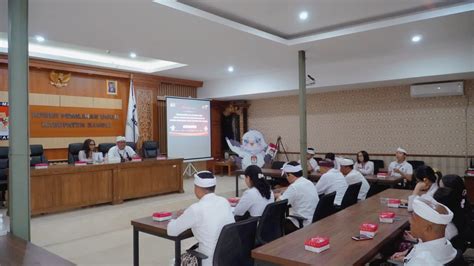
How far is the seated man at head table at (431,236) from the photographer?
1.79 m

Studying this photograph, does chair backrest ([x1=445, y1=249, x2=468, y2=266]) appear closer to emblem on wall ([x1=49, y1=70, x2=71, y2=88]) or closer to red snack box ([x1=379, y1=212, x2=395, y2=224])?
red snack box ([x1=379, y1=212, x2=395, y2=224])

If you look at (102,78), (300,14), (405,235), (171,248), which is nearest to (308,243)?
(405,235)

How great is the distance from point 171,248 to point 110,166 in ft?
9.14

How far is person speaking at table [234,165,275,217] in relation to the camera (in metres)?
3.29

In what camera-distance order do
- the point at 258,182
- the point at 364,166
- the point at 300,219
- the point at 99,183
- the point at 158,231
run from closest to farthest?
the point at 158,231 → the point at 258,182 → the point at 300,219 → the point at 99,183 → the point at 364,166

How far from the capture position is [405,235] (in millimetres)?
2822

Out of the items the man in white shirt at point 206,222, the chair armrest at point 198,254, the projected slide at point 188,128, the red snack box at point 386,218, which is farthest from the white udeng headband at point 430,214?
the projected slide at point 188,128

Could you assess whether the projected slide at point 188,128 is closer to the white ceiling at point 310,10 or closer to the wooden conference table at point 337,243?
the white ceiling at point 310,10

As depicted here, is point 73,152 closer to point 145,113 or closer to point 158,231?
point 145,113

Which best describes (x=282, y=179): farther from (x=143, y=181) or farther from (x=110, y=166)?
(x=110, y=166)

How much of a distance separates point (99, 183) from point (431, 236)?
5.74 m

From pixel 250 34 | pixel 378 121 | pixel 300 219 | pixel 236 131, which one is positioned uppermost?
pixel 250 34

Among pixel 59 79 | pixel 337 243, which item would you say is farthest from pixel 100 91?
pixel 337 243

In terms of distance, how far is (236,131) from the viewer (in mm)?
11133
